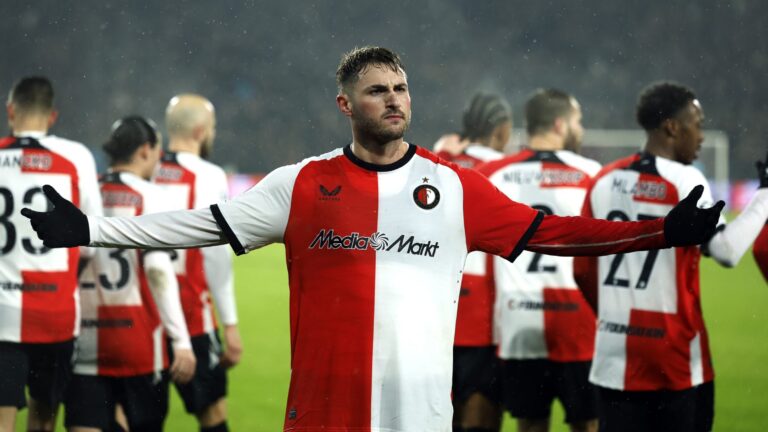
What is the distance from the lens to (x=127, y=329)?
5.32 m

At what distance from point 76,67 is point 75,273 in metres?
30.4

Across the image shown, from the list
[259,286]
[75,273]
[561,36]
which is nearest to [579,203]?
[75,273]

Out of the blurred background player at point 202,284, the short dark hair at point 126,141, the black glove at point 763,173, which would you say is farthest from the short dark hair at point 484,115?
the black glove at point 763,173

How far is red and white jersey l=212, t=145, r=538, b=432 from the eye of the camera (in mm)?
3215

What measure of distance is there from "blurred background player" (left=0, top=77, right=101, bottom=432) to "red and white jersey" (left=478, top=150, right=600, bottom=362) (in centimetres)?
224

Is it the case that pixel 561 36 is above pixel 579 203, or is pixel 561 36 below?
above

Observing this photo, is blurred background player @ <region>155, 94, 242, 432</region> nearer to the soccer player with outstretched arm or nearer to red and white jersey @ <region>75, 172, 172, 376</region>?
red and white jersey @ <region>75, 172, 172, 376</region>

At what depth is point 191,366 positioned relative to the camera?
5301mm

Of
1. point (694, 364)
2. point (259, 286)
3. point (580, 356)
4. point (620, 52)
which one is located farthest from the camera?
point (620, 52)

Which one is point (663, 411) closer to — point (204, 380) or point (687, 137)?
point (687, 137)

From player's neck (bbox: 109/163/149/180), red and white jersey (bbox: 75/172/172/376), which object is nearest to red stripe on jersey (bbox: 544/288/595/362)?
red and white jersey (bbox: 75/172/172/376)

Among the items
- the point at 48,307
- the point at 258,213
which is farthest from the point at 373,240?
the point at 48,307

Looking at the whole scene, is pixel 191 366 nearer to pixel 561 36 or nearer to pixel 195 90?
pixel 195 90

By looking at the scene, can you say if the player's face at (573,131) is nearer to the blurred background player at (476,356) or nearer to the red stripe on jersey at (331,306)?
the blurred background player at (476,356)
